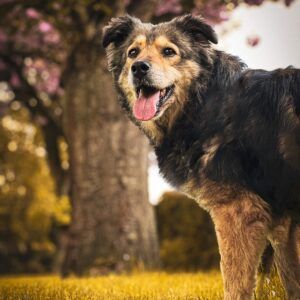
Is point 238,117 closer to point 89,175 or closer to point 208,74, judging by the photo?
point 208,74

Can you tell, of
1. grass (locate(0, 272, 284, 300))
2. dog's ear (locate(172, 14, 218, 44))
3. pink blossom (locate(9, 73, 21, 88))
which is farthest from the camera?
pink blossom (locate(9, 73, 21, 88))

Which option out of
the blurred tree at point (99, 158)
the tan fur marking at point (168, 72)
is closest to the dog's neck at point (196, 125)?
the tan fur marking at point (168, 72)

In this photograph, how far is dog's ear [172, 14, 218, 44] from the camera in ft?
17.6

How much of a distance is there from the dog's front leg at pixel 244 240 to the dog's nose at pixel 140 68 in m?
1.55

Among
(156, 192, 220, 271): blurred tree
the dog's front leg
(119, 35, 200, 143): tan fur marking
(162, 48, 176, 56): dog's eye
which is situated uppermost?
(162, 48, 176, 56): dog's eye

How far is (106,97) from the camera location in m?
10.4

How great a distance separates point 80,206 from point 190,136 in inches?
217

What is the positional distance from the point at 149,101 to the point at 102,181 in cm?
490

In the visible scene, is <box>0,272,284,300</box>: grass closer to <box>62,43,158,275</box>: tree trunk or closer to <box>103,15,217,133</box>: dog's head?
<box>103,15,217,133</box>: dog's head

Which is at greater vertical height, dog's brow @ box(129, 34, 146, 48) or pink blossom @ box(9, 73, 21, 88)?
pink blossom @ box(9, 73, 21, 88)

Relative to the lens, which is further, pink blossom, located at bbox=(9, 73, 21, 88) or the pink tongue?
pink blossom, located at bbox=(9, 73, 21, 88)

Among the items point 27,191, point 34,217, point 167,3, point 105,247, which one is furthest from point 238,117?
point 27,191

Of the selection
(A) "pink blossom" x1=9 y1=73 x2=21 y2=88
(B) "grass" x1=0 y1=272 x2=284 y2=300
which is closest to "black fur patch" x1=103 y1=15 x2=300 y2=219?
(B) "grass" x1=0 y1=272 x2=284 y2=300

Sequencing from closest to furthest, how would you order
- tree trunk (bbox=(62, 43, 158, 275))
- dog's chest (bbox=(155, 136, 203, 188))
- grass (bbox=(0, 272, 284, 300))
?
dog's chest (bbox=(155, 136, 203, 188))
grass (bbox=(0, 272, 284, 300))
tree trunk (bbox=(62, 43, 158, 275))
